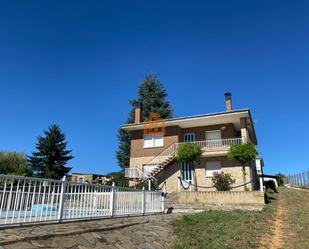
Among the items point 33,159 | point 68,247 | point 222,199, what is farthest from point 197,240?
point 33,159

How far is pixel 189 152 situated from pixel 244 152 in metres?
3.84

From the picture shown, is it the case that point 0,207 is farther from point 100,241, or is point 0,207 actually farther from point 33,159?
point 33,159

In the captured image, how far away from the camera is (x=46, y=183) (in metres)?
7.29

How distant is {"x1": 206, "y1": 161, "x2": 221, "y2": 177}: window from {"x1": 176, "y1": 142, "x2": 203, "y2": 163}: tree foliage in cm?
181

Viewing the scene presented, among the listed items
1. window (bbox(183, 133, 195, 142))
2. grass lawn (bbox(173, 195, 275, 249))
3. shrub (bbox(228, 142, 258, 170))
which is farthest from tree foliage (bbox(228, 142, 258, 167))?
grass lawn (bbox(173, 195, 275, 249))

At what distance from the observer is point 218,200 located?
1666 centimetres

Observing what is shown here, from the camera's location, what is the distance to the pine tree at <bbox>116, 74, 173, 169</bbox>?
38.9m

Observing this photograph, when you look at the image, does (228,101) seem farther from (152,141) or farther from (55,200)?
(55,200)

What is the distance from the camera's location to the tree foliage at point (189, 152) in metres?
20.8

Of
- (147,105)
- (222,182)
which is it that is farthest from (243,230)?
(147,105)

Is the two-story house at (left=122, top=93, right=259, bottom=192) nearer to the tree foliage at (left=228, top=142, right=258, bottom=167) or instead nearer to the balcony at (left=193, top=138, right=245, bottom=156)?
the balcony at (left=193, top=138, right=245, bottom=156)

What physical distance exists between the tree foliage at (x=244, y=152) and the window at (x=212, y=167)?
268cm

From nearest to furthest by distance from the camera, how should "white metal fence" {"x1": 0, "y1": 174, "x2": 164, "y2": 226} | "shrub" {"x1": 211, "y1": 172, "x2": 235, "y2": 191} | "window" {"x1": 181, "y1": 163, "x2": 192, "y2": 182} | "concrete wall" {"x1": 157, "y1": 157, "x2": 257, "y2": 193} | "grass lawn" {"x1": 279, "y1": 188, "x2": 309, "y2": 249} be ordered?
"white metal fence" {"x1": 0, "y1": 174, "x2": 164, "y2": 226} < "grass lawn" {"x1": 279, "y1": 188, "x2": 309, "y2": 249} < "shrub" {"x1": 211, "y1": 172, "x2": 235, "y2": 191} < "concrete wall" {"x1": 157, "y1": 157, "x2": 257, "y2": 193} < "window" {"x1": 181, "y1": 163, "x2": 192, "y2": 182}

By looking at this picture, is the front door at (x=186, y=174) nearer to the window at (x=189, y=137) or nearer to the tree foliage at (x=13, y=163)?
the window at (x=189, y=137)
